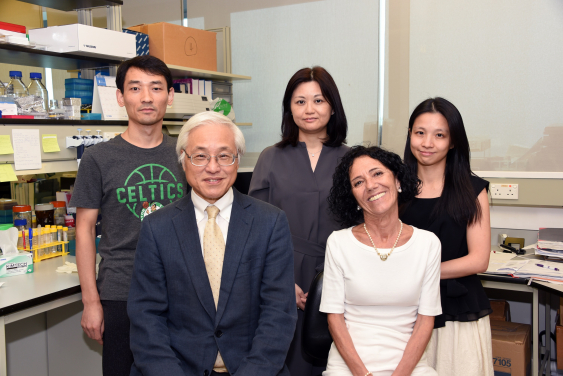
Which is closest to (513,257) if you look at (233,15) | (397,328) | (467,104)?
(467,104)

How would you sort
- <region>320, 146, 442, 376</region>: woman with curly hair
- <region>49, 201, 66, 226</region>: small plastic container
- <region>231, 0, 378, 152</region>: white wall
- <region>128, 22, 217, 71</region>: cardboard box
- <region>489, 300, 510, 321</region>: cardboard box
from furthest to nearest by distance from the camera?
<region>231, 0, 378, 152</region>: white wall, <region>128, 22, 217, 71</region>: cardboard box, <region>489, 300, 510, 321</region>: cardboard box, <region>49, 201, 66, 226</region>: small plastic container, <region>320, 146, 442, 376</region>: woman with curly hair

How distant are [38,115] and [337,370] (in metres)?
1.92

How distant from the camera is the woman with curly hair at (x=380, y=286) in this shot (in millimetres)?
1554

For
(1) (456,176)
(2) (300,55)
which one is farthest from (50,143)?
(2) (300,55)

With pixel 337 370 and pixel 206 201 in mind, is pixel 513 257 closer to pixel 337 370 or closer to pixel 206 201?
pixel 337 370

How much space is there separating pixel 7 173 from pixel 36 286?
572mm

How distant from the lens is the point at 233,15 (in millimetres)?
4117

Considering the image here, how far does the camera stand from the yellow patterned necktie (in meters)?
1.36

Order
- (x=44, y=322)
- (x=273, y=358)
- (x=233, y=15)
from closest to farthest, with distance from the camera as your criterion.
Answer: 1. (x=273, y=358)
2. (x=44, y=322)
3. (x=233, y=15)

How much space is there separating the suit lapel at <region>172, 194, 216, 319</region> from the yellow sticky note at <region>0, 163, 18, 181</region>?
3.82 ft

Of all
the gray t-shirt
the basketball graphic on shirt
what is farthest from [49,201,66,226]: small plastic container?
the basketball graphic on shirt

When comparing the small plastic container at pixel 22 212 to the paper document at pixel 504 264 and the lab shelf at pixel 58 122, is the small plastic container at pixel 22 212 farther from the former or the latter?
the paper document at pixel 504 264

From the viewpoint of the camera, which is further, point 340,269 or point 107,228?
point 107,228

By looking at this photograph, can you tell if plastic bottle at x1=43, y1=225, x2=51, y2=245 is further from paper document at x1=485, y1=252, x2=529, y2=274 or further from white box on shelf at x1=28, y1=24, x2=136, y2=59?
paper document at x1=485, y1=252, x2=529, y2=274
